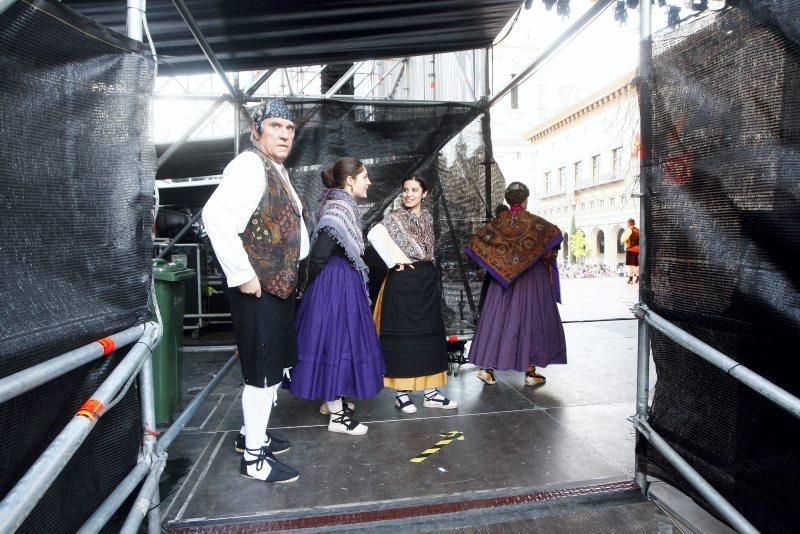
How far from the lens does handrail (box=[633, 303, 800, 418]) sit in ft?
4.71

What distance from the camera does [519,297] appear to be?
13.3ft

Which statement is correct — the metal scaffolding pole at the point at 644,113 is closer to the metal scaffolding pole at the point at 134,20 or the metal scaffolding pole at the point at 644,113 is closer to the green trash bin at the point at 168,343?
the metal scaffolding pole at the point at 134,20

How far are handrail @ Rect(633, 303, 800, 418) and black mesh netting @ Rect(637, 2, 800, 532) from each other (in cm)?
6

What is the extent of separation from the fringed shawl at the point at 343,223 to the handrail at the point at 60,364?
148cm

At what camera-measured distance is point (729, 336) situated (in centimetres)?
176

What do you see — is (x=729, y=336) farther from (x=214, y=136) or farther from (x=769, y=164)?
(x=214, y=136)

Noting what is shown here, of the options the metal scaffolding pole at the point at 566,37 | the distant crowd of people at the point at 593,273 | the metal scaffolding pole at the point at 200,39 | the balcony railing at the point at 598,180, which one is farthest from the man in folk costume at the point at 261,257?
the balcony railing at the point at 598,180

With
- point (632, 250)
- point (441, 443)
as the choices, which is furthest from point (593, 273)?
point (441, 443)

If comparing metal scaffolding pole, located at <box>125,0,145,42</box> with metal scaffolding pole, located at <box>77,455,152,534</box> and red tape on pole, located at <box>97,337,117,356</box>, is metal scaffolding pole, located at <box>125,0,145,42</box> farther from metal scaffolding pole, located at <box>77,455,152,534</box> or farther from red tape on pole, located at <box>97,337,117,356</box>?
metal scaffolding pole, located at <box>77,455,152,534</box>

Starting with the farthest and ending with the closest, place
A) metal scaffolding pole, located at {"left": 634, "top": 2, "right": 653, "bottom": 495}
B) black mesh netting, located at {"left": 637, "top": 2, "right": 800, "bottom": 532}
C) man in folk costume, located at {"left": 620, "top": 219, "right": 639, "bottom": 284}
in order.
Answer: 1. man in folk costume, located at {"left": 620, "top": 219, "right": 639, "bottom": 284}
2. metal scaffolding pole, located at {"left": 634, "top": 2, "right": 653, "bottom": 495}
3. black mesh netting, located at {"left": 637, "top": 2, "right": 800, "bottom": 532}

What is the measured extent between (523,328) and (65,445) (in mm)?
3280

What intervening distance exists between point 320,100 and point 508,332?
2671 millimetres

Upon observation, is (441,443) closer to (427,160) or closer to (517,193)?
(517,193)

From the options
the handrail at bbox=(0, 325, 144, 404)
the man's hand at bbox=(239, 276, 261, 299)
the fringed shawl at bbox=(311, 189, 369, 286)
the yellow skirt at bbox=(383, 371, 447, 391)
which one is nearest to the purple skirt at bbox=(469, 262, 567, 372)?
the yellow skirt at bbox=(383, 371, 447, 391)
